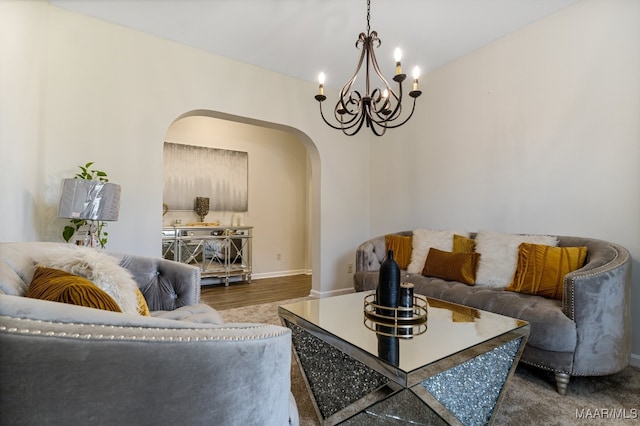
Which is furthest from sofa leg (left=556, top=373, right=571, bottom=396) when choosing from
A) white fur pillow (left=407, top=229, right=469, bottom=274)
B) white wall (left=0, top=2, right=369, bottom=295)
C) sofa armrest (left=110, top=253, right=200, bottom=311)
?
white wall (left=0, top=2, right=369, bottom=295)

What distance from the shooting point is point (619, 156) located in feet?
7.47

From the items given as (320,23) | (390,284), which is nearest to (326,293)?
(390,284)

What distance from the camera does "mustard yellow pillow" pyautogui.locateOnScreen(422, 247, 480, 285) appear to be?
2658 millimetres

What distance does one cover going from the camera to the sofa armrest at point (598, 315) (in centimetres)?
176

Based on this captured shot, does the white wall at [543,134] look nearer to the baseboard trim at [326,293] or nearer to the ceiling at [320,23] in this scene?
the ceiling at [320,23]

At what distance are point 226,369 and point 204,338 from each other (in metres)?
0.08

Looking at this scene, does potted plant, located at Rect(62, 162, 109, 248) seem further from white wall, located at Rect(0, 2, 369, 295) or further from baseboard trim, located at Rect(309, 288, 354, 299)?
baseboard trim, located at Rect(309, 288, 354, 299)

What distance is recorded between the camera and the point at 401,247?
3.35m

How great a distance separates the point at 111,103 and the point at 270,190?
9.93 feet

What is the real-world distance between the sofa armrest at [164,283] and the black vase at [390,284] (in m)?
1.11

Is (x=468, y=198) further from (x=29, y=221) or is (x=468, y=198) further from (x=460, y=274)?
(x=29, y=221)

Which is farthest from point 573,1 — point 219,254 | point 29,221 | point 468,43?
point 219,254

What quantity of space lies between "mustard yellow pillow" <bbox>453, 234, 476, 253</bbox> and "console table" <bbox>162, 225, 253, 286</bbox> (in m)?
3.10

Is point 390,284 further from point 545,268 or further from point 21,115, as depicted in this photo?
point 21,115
